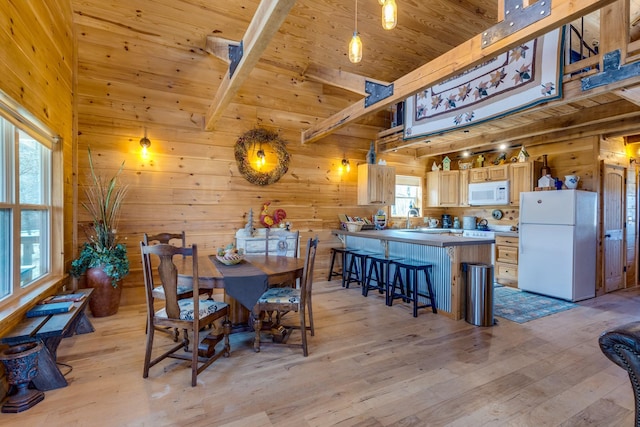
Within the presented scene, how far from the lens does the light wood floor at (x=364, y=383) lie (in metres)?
1.82

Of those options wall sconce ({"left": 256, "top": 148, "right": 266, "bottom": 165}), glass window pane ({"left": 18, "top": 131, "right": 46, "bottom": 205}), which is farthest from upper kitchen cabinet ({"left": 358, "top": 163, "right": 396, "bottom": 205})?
glass window pane ({"left": 18, "top": 131, "right": 46, "bottom": 205})

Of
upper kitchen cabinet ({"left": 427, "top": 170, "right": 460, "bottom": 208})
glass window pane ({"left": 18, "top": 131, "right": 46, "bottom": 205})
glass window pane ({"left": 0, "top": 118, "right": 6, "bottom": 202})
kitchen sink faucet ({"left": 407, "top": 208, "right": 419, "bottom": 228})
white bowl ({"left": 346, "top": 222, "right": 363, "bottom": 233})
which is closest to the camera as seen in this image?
glass window pane ({"left": 0, "top": 118, "right": 6, "bottom": 202})

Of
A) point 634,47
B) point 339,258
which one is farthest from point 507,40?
point 339,258

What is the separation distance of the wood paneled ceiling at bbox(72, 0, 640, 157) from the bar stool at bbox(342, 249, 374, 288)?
92.0 inches

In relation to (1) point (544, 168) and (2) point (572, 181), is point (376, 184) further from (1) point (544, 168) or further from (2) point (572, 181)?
(2) point (572, 181)

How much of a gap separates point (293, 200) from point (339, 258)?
1.39m

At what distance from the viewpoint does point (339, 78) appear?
165 inches

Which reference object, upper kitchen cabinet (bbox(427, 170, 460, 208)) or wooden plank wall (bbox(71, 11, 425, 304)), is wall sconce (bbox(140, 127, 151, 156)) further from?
upper kitchen cabinet (bbox(427, 170, 460, 208))

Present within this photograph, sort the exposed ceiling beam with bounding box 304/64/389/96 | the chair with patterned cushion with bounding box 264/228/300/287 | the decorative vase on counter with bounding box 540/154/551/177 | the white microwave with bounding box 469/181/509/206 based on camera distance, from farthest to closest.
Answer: the white microwave with bounding box 469/181/509/206, the decorative vase on counter with bounding box 540/154/551/177, the exposed ceiling beam with bounding box 304/64/389/96, the chair with patterned cushion with bounding box 264/228/300/287

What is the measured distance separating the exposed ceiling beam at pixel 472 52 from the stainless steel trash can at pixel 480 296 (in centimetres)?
203

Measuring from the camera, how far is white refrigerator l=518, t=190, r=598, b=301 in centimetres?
420

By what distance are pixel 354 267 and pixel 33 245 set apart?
4065 millimetres

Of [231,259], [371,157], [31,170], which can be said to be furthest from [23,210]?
[371,157]

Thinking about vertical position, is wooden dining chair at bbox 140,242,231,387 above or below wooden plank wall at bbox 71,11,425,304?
below
